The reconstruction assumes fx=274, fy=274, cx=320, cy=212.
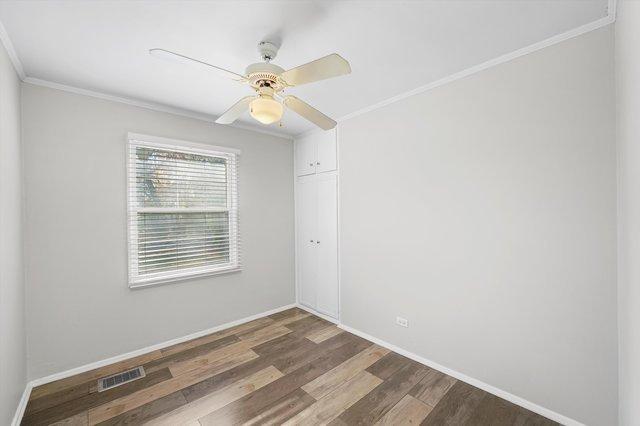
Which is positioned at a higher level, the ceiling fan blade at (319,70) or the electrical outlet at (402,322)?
the ceiling fan blade at (319,70)

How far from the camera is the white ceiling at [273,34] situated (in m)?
1.54

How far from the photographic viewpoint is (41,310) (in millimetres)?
2316

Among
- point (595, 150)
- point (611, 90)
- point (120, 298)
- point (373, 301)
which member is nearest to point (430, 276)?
point (373, 301)

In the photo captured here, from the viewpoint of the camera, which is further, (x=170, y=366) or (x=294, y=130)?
(x=294, y=130)

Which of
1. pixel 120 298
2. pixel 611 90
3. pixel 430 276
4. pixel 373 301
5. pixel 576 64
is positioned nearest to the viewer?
pixel 611 90

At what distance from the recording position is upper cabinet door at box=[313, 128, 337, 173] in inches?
137

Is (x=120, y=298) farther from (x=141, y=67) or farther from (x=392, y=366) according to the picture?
(x=392, y=366)

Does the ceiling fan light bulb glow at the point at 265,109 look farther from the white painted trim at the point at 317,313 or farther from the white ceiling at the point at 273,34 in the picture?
the white painted trim at the point at 317,313

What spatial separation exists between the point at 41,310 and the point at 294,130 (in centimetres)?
317

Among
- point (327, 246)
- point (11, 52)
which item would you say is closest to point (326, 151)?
point (327, 246)

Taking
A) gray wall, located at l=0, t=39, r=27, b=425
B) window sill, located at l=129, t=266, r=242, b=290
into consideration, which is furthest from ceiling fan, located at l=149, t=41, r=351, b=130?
window sill, located at l=129, t=266, r=242, b=290

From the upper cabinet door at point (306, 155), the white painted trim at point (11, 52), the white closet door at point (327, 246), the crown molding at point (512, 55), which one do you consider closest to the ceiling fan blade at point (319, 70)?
the crown molding at point (512, 55)

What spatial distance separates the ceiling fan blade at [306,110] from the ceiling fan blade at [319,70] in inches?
6.7

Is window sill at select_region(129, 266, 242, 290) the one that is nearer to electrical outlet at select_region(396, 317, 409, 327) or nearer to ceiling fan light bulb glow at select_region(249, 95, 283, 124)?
electrical outlet at select_region(396, 317, 409, 327)
